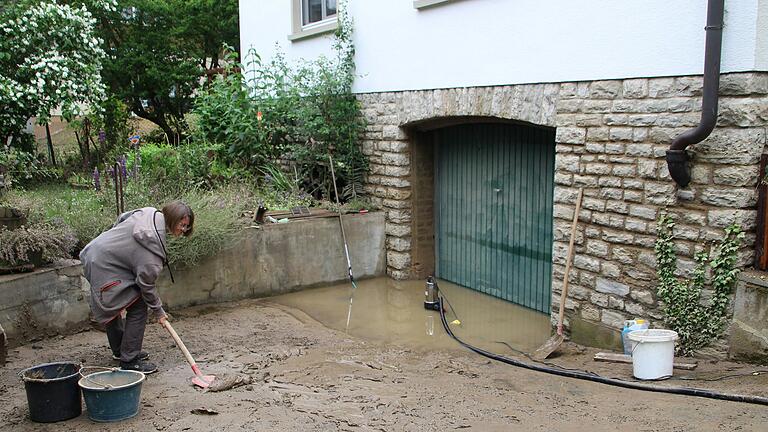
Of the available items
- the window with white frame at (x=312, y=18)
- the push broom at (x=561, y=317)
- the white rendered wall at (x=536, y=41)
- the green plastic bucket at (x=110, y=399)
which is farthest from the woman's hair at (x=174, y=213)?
the window with white frame at (x=312, y=18)

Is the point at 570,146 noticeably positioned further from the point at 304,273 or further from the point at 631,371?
the point at 304,273

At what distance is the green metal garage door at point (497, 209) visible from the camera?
8438 millimetres

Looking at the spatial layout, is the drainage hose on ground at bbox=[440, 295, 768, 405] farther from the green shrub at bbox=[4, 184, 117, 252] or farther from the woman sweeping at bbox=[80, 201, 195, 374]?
the green shrub at bbox=[4, 184, 117, 252]

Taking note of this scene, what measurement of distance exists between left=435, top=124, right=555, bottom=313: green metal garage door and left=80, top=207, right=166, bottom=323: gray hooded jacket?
178 inches

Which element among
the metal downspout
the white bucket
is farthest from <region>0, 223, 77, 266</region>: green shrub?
the metal downspout

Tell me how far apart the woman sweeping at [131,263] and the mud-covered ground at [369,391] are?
25.3 inches

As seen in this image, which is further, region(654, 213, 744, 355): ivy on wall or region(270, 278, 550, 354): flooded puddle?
region(270, 278, 550, 354): flooded puddle

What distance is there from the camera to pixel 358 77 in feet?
34.6

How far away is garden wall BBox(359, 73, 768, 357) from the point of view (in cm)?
578

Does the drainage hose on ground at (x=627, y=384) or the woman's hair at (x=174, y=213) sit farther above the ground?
the woman's hair at (x=174, y=213)

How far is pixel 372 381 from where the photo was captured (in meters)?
5.94

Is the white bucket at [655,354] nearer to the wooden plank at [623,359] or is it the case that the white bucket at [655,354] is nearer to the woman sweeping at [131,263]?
the wooden plank at [623,359]

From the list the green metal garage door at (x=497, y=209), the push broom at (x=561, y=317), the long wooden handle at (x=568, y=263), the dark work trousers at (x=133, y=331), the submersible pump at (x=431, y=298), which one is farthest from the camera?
the submersible pump at (x=431, y=298)

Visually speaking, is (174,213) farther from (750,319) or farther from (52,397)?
(750,319)
